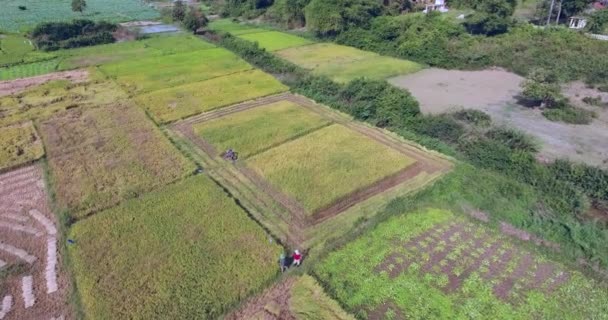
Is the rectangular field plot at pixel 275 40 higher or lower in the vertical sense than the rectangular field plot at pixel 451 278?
higher

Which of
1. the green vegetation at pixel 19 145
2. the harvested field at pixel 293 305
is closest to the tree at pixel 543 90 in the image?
the harvested field at pixel 293 305

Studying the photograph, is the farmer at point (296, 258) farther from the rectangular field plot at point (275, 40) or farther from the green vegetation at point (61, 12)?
the green vegetation at point (61, 12)

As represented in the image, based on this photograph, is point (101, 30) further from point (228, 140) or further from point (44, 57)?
point (228, 140)

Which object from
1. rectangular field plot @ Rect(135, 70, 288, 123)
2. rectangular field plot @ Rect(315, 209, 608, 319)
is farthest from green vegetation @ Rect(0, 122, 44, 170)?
rectangular field plot @ Rect(315, 209, 608, 319)

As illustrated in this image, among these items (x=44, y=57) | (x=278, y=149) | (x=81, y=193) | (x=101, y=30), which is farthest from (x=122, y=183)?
(x=101, y=30)

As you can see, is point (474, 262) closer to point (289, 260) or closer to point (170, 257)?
point (289, 260)

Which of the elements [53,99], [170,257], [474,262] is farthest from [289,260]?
[53,99]
